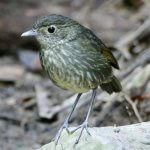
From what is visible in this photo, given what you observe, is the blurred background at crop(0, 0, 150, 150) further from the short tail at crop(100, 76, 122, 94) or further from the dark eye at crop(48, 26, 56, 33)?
the dark eye at crop(48, 26, 56, 33)

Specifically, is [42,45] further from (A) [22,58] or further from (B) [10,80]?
(A) [22,58]

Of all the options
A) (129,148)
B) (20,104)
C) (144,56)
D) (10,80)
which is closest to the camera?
(129,148)

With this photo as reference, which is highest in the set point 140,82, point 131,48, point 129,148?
point 131,48

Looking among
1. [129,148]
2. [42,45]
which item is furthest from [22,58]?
[129,148]

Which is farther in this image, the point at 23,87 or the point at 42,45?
the point at 23,87

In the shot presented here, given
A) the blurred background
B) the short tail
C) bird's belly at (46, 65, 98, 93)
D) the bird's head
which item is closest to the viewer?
bird's belly at (46, 65, 98, 93)

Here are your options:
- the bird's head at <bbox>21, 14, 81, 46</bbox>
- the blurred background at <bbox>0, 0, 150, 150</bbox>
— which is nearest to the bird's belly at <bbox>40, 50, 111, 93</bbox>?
the bird's head at <bbox>21, 14, 81, 46</bbox>

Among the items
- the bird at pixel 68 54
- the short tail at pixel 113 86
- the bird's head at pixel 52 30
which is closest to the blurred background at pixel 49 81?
the short tail at pixel 113 86
